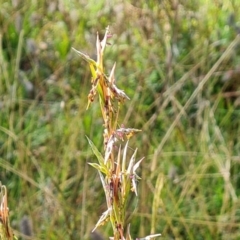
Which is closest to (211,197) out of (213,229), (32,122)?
(213,229)

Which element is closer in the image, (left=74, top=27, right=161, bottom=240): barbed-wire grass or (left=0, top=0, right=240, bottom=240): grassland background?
(left=74, top=27, right=161, bottom=240): barbed-wire grass

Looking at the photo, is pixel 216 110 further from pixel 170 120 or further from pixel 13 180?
pixel 13 180

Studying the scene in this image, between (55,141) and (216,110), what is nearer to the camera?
(55,141)

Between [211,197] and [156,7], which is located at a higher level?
[156,7]

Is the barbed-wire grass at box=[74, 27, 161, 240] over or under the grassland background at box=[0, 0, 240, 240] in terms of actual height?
over

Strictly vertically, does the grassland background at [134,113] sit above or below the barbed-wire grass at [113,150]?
below

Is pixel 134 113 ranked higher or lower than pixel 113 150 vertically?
lower

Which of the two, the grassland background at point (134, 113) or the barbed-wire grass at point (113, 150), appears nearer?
the barbed-wire grass at point (113, 150)

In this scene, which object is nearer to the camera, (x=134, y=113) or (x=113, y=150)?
(x=113, y=150)
